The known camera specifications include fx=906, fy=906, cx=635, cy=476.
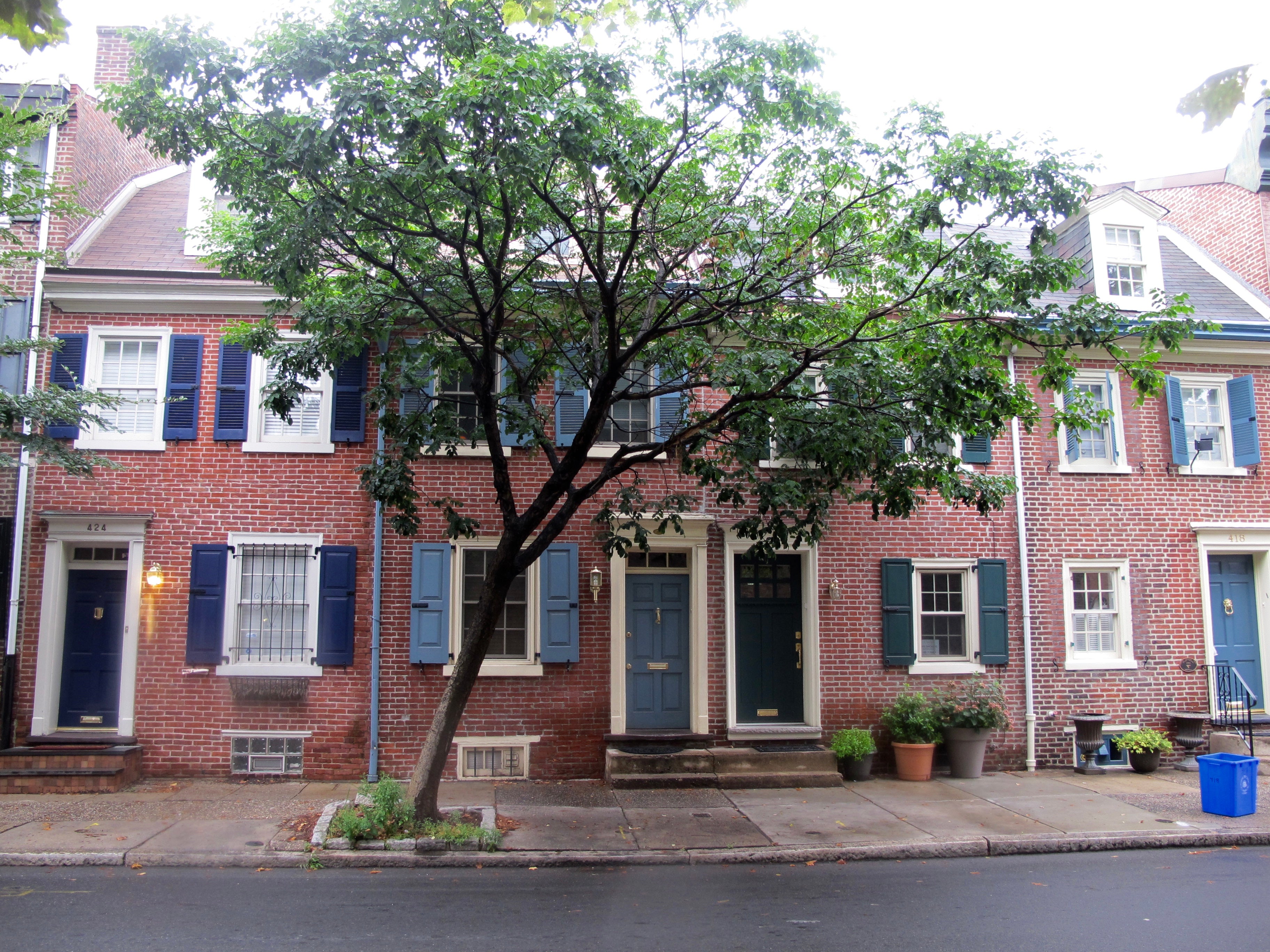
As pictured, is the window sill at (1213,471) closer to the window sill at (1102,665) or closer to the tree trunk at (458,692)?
the window sill at (1102,665)

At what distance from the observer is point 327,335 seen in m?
8.77

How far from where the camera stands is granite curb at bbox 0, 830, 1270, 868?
293 inches

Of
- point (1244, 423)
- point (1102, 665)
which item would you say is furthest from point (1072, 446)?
point (1102, 665)

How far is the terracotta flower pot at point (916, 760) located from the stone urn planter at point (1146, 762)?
2.74 m

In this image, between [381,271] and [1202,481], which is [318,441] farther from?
[1202,481]

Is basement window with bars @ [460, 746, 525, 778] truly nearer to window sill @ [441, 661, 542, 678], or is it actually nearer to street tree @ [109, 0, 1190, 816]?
window sill @ [441, 661, 542, 678]

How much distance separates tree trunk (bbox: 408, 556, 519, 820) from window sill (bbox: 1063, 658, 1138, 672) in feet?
25.4

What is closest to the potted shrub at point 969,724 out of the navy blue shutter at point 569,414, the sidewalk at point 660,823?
the sidewalk at point 660,823

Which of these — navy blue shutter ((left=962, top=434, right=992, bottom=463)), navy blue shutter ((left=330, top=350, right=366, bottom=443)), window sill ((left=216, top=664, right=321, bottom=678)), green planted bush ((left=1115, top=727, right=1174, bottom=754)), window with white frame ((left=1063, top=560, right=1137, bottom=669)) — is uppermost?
navy blue shutter ((left=330, top=350, right=366, bottom=443))

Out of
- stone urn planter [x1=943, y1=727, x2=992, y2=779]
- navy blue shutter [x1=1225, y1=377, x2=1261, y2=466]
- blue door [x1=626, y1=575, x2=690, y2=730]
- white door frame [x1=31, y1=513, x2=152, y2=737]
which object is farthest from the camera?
navy blue shutter [x1=1225, y1=377, x2=1261, y2=466]

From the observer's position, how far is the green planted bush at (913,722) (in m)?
10.9

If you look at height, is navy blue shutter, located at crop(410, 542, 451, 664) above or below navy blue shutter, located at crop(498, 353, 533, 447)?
below

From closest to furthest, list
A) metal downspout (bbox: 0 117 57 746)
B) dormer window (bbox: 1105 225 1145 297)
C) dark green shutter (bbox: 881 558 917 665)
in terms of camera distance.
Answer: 1. metal downspout (bbox: 0 117 57 746)
2. dark green shutter (bbox: 881 558 917 665)
3. dormer window (bbox: 1105 225 1145 297)

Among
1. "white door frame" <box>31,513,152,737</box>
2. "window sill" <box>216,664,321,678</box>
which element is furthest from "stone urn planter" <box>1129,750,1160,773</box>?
"white door frame" <box>31,513,152,737</box>
